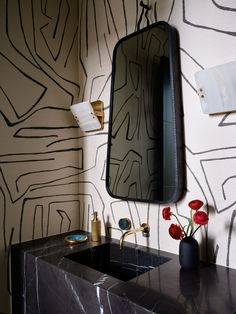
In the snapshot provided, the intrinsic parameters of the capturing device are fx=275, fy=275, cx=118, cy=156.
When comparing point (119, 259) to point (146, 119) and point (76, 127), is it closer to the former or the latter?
point (146, 119)

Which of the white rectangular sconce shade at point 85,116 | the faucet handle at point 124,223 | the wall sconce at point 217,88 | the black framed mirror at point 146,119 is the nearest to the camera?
the wall sconce at point 217,88

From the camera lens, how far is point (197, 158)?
1.22m

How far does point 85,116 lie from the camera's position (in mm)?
1679

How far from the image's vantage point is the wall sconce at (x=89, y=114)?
1.64 metres

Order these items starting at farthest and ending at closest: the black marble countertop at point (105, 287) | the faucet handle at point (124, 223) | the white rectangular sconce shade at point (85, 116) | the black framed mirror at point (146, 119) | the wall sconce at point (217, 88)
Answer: the white rectangular sconce shade at point (85, 116)
the faucet handle at point (124, 223)
the black framed mirror at point (146, 119)
the wall sconce at point (217, 88)
the black marble countertop at point (105, 287)

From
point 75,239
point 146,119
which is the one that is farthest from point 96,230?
point 146,119

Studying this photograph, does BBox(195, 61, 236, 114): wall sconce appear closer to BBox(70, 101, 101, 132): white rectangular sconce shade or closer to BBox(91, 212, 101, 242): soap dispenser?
BBox(70, 101, 101, 132): white rectangular sconce shade

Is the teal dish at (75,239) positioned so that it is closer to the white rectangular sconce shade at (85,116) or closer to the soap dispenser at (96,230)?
the soap dispenser at (96,230)

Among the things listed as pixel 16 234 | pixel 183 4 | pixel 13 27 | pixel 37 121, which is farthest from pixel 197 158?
pixel 13 27

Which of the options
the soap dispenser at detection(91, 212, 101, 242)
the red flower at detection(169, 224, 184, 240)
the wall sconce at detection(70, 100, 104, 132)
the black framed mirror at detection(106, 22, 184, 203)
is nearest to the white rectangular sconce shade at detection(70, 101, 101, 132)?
the wall sconce at detection(70, 100, 104, 132)

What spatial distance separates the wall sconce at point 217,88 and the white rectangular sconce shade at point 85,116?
2.26ft

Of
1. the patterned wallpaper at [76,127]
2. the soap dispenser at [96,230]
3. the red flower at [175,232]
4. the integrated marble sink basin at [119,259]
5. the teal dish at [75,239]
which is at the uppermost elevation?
the patterned wallpaper at [76,127]

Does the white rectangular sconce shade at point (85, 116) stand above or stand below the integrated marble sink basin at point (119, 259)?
above

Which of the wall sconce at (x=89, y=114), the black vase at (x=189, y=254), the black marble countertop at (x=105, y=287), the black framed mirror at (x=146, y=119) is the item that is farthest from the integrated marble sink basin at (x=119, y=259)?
the wall sconce at (x=89, y=114)
